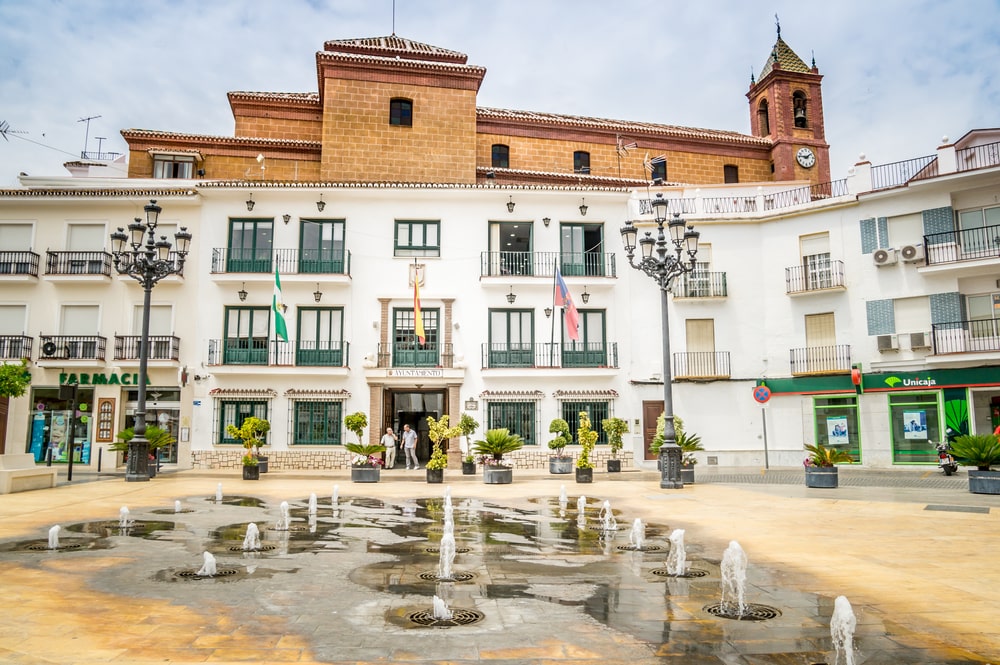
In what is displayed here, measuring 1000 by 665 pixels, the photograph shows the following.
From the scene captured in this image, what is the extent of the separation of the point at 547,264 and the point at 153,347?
16.4 metres

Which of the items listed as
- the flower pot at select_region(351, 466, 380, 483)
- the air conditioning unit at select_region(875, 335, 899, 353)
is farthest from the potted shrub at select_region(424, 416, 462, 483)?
the air conditioning unit at select_region(875, 335, 899, 353)

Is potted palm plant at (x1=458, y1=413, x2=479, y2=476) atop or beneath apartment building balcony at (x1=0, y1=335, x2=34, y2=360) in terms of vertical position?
A: beneath

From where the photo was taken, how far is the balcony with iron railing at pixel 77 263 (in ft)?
93.5

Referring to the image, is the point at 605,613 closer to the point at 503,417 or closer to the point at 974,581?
the point at 974,581

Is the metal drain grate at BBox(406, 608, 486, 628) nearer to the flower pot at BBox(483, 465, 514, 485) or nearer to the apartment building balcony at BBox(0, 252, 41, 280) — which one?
the flower pot at BBox(483, 465, 514, 485)

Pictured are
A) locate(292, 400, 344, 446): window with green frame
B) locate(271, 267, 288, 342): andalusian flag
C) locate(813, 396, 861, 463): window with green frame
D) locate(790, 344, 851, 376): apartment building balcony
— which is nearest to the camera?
locate(271, 267, 288, 342): andalusian flag

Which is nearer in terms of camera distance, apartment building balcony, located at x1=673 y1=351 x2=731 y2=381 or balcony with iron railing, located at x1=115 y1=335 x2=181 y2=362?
balcony with iron railing, located at x1=115 y1=335 x2=181 y2=362

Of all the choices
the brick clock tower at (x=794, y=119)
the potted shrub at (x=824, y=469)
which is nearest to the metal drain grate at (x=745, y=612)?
the potted shrub at (x=824, y=469)

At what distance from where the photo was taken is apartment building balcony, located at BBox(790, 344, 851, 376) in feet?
89.2

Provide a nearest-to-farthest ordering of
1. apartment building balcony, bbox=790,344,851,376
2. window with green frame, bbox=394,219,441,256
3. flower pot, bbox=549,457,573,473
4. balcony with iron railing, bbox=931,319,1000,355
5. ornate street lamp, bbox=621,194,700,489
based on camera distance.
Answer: ornate street lamp, bbox=621,194,700,489 → flower pot, bbox=549,457,573,473 → balcony with iron railing, bbox=931,319,1000,355 → apartment building balcony, bbox=790,344,851,376 → window with green frame, bbox=394,219,441,256

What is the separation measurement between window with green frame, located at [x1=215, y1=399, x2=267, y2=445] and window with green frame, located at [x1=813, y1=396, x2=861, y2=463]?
22114 millimetres

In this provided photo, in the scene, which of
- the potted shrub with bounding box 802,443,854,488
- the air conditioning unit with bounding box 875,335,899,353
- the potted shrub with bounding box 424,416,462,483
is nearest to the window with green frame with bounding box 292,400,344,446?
the potted shrub with bounding box 424,416,462,483

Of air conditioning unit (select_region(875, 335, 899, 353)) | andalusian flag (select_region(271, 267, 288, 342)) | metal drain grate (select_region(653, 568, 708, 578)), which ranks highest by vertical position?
andalusian flag (select_region(271, 267, 288, 342))

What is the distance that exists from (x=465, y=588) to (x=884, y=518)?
8759mm
